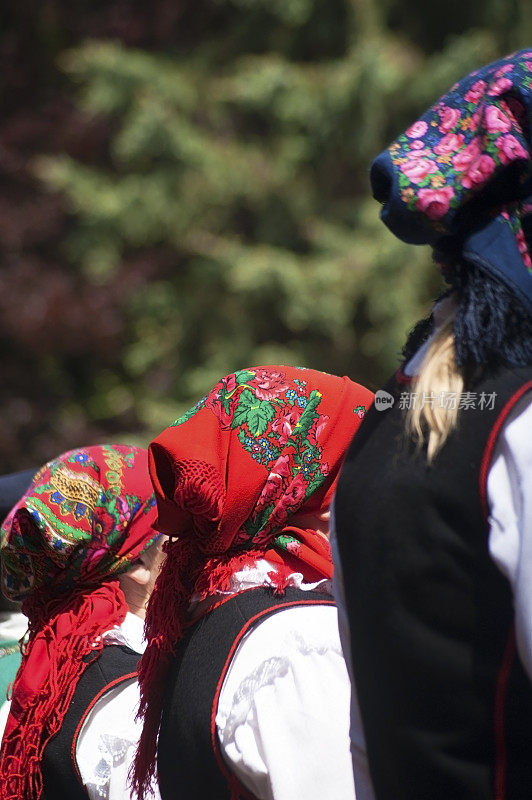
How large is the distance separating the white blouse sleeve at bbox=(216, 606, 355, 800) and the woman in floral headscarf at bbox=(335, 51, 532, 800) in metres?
0.33

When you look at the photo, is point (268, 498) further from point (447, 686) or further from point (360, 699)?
point (447, 686)

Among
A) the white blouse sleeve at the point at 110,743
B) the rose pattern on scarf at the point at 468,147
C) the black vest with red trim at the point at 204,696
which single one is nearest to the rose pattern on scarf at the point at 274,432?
the black vest with red trim at the point at 204,696

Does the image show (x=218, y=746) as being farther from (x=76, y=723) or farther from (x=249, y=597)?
(x=76, y=723)

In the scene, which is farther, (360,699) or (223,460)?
(223,460)

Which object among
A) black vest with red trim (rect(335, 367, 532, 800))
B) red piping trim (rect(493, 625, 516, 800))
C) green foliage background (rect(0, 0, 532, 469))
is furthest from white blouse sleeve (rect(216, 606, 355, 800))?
green foliage background (rect(0, 0, 532, 469))

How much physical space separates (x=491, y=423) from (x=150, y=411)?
699 cm

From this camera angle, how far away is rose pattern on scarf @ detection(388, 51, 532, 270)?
43.0 inches

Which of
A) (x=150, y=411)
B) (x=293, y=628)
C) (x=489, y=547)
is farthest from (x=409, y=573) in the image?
(x=150, y=411)

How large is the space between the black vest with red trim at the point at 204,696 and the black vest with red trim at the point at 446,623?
51cm

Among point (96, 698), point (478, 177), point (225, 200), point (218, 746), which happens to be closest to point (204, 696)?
point (218, 746)

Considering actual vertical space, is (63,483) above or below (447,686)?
below

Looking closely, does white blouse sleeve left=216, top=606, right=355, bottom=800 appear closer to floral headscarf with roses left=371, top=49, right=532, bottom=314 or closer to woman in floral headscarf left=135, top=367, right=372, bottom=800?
woman in floral headscarf left=135, top=367, right=372, bottom=800

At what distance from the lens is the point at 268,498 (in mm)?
1753

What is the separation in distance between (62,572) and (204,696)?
832mm
